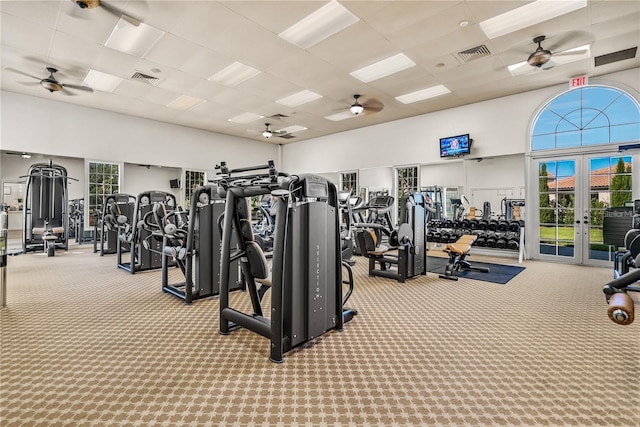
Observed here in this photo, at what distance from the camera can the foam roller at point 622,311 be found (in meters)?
1.49

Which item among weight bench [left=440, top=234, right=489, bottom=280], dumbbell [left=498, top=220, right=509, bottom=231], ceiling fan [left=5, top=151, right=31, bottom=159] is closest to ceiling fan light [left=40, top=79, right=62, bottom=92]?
ceiling fan [left=5, top=151, right=31, bottom=159]

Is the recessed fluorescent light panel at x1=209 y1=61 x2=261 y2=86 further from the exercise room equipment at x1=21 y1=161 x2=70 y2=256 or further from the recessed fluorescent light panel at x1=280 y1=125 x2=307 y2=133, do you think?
the exercise room equipment at x1=21 y1=161 x2=70 y2=256

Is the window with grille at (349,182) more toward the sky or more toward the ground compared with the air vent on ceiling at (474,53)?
more toward the ground

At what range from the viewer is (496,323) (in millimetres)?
3281

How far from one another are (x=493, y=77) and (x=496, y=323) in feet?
17.5

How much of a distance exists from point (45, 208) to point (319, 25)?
8230 millimetres

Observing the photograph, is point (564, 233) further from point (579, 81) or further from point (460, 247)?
point (579, 81)

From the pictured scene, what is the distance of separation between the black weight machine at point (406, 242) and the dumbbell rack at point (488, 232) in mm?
2687

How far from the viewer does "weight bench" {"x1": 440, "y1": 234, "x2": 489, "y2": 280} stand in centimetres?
539

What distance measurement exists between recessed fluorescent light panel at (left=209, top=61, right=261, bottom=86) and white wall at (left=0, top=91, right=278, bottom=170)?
4158 millimetres

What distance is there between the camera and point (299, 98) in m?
7.66

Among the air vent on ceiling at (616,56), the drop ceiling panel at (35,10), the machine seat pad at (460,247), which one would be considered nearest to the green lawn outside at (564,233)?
the machine seat pad at (460,247)

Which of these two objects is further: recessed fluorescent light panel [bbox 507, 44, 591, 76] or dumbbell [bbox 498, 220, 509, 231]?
dumbbell [bbox 498, 220, 509, 231]

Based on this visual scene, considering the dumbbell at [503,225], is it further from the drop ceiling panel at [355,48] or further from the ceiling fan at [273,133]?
the ceiling fan at [273,133]
